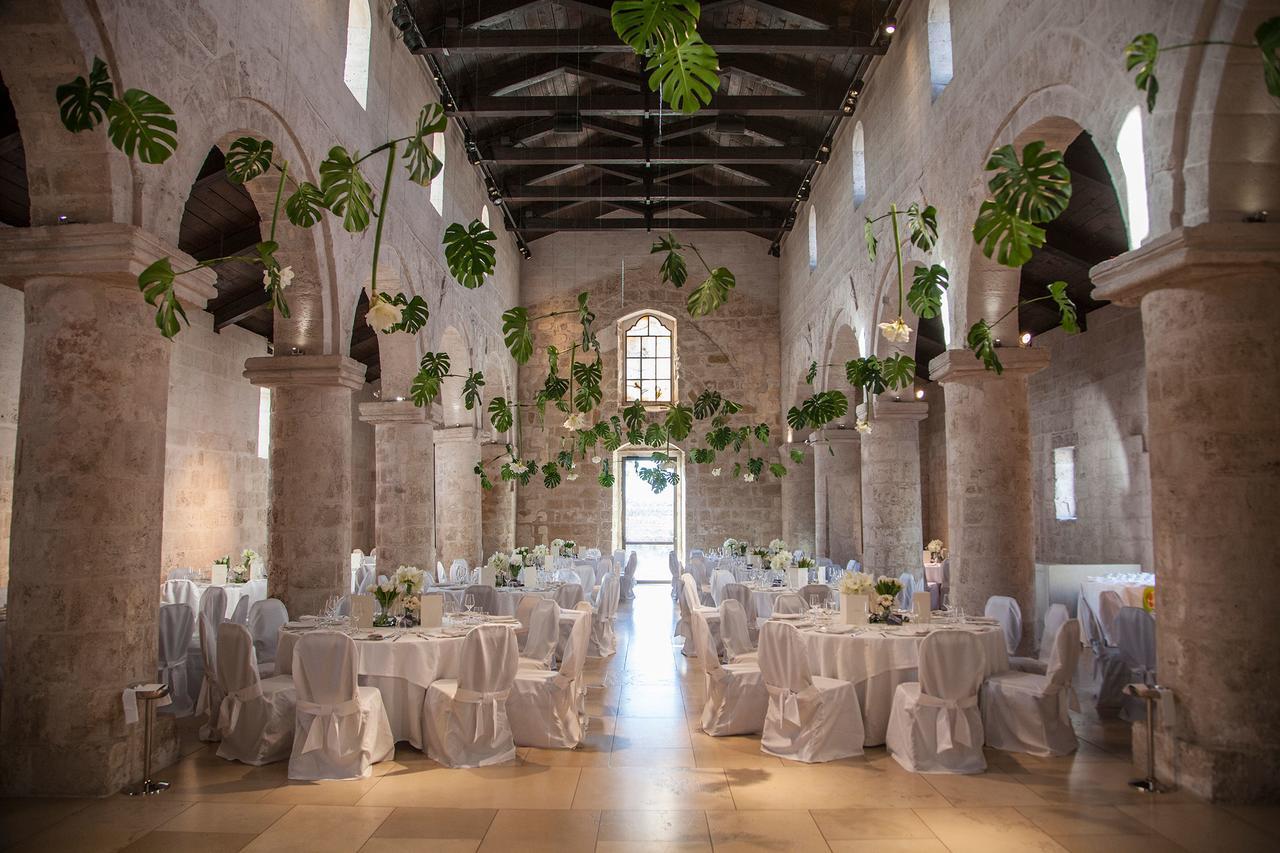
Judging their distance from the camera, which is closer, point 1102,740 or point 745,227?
point 1102,740

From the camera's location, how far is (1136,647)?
6.57 meters

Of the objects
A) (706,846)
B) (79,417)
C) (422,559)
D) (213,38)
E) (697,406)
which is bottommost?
(706,846)

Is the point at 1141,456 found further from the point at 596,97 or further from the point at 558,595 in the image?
Result: the point at 596,97

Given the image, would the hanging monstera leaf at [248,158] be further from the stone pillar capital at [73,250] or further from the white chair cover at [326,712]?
the white chair cover at [326,712]

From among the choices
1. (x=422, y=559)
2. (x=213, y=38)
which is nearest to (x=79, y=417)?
(x=213, y=38)

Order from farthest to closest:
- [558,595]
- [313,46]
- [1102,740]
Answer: [558,595]
[313,46]
[1102,740]

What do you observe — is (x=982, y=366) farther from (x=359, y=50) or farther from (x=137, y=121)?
(x=359, y=50)

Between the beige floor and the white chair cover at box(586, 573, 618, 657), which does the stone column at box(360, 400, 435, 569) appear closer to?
the white chair cover at box(586, 573, 618, 657)

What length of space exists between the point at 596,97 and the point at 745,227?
20.1ft

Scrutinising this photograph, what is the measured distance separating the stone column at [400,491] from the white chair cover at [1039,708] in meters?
7.60

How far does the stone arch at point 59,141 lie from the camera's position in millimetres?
4680

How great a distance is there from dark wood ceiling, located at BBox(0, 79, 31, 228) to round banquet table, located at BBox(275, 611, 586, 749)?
167 inches

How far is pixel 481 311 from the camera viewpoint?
1546cm

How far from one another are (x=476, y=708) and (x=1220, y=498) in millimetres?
4320
